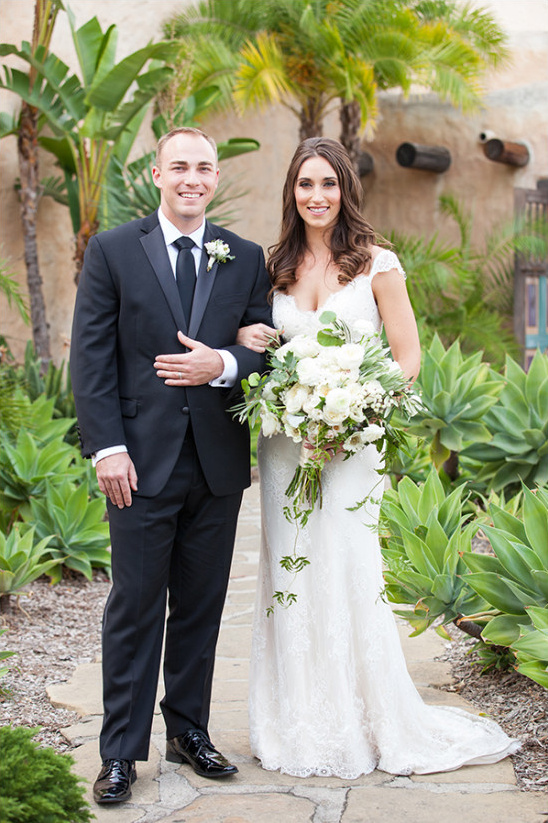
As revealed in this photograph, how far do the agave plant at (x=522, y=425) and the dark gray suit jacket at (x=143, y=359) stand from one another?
277cm

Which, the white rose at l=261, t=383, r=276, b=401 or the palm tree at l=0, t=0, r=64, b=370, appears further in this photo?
the palm tree at l=0, t=0, r=64, b=370

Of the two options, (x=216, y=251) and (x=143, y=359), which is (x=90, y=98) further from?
(x=143, y=359)

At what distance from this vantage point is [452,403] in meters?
5.59

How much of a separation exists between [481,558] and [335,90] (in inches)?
366

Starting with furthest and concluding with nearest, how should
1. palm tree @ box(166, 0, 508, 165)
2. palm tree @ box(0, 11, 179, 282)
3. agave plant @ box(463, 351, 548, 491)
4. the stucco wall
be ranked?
the stucco wall → palm tree @ box(166, 0, 508, 165) → palm tree @ box(0, 11, 179, 282) → agave plant @ box(463, 351, 548, 491)

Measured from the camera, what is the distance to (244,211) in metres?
13.0

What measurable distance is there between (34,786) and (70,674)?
2.26 m

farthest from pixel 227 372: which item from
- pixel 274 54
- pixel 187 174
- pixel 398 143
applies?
pixel 398 143

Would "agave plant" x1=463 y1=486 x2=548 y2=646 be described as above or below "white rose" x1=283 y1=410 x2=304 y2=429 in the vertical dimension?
below

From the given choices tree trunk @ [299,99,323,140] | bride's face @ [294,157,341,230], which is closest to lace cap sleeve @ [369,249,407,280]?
bride's face @ [294,157,341,230]

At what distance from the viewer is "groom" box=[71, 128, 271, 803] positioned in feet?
9.98

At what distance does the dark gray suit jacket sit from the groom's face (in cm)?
13

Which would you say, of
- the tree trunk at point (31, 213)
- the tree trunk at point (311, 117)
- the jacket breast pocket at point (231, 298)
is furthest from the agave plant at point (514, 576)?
the tree trunk at point (311, 117)

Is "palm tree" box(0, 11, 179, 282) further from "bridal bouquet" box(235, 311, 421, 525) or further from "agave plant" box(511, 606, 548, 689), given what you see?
"agave plant" box(511, 606, 548, 689)
